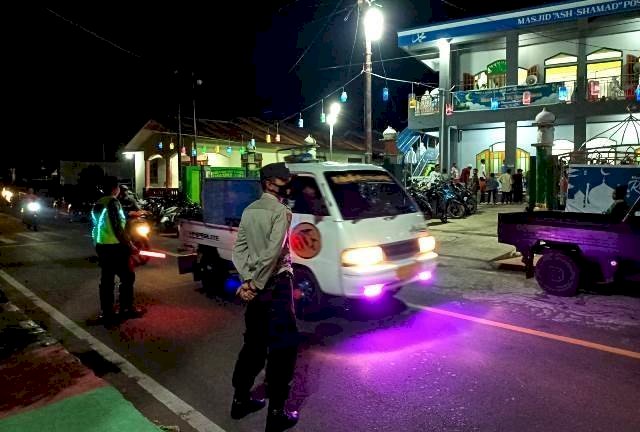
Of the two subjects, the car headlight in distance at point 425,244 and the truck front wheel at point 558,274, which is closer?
the car headlight in distance at point 425,244

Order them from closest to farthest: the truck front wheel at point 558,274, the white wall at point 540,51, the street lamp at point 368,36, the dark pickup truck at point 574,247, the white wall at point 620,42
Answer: the dark pickup truck at point 574,247 < the truck front wheel at point 558,274 < the street lamp at point 368,36 < the white wall at point 620,42 < the white wall at point 540,51

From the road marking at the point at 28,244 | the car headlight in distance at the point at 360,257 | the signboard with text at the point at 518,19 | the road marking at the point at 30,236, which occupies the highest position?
the signboard with text at the point at 518,19

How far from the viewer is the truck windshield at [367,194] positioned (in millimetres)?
6562

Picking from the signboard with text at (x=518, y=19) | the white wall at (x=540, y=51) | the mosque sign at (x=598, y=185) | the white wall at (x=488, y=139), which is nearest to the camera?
the mosque sign at (x=598, y=185)

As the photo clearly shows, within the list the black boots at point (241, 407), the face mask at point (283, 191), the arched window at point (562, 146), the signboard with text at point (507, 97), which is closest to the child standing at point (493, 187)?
the signboard with text at point (507, 97)

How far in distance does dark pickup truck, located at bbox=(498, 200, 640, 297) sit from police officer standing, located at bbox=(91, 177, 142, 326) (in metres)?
5.93

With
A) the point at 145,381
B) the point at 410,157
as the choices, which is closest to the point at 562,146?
the point at 410,157

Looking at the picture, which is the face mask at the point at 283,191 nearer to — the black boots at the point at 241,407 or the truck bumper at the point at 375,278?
the black boots at the point at 241,407

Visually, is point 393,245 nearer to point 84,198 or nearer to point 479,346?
point 479,346

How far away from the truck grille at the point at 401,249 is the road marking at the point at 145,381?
117 inches

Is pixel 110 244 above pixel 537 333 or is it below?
above

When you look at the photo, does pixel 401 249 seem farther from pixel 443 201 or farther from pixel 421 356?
pixel 443 201

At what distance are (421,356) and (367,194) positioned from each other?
2371mm

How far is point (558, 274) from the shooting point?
809 cm
